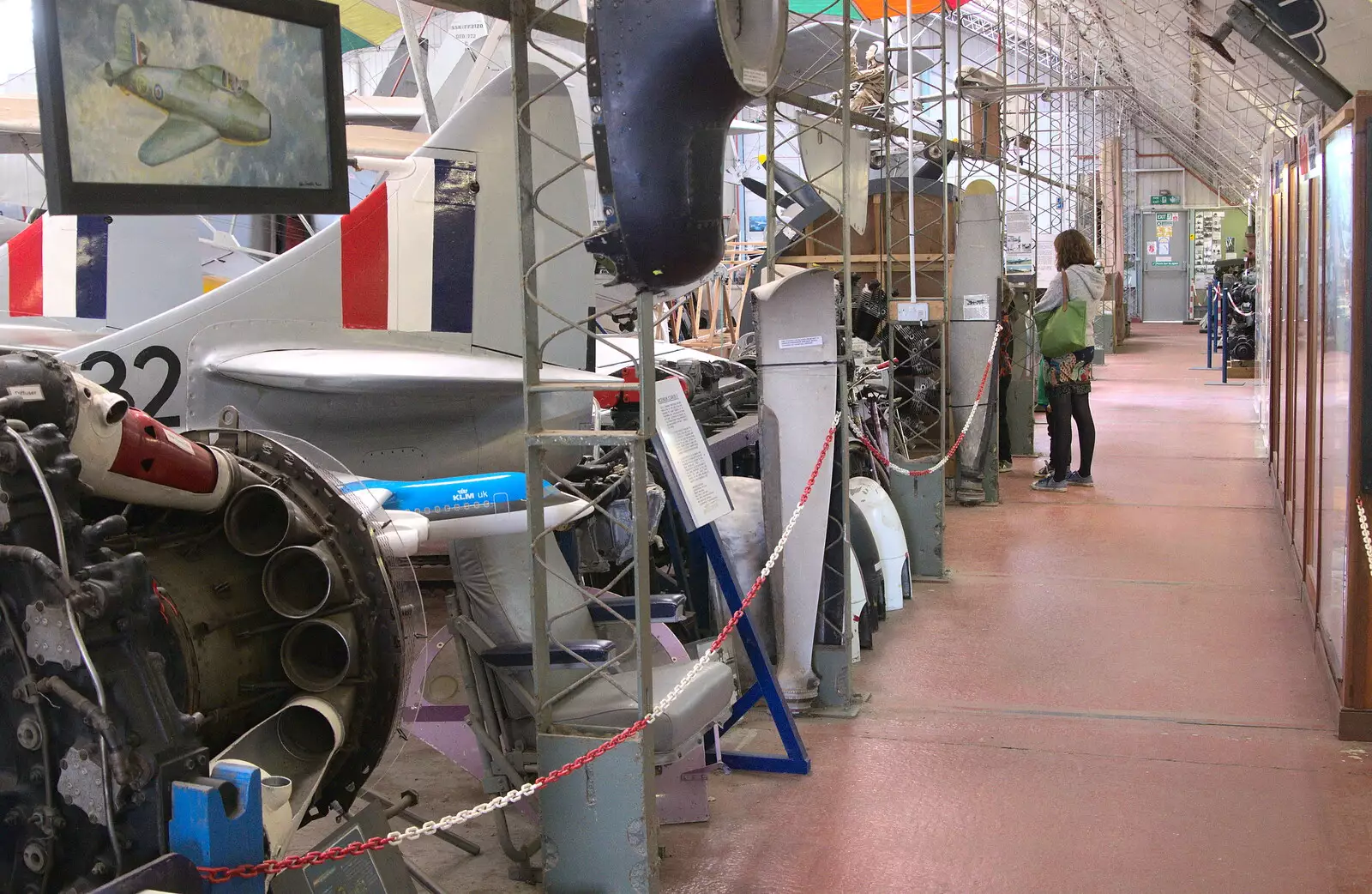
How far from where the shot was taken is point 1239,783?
4070 millimetres

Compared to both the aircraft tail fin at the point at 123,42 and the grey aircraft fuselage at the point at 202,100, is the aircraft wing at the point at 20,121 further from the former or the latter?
the aircraft tail fin at the point at 123,42

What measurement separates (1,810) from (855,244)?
951cm

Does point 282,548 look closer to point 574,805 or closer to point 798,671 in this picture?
point 574,805

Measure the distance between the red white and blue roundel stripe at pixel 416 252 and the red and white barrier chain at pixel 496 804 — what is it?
143 cm

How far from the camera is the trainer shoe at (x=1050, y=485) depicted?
9625 mm

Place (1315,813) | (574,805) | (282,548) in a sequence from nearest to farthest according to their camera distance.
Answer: (282,548)
(574,805)
(1315,813)

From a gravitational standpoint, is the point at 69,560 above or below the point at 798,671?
above

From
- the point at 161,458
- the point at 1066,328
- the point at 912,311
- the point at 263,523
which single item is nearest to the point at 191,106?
the point at 161,458

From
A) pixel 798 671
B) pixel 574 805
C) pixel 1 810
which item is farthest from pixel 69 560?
pixel 798 671

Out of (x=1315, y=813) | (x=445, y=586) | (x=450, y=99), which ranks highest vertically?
(x=450, y=99)

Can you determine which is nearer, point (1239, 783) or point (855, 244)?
point (1239, 783)

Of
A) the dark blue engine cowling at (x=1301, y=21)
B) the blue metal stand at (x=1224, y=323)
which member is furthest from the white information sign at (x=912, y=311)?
the blue metal stand at (x=1224, y=323)

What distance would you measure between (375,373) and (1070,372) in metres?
6.41

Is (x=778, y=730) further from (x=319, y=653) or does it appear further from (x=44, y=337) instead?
(x=44, y=337)
